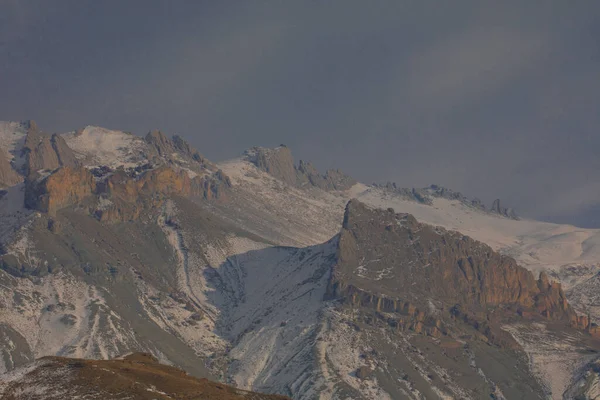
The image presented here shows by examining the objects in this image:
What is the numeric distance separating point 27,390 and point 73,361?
36.2ft

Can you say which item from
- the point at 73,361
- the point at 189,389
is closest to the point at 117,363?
the point at 73,361

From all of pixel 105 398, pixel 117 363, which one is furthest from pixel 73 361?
pixel 105 398

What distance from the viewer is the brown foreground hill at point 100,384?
5044 inches

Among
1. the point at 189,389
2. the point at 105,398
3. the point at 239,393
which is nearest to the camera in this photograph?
the point at 105,398

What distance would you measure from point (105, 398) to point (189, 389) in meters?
13.6

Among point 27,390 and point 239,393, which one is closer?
point 27,390

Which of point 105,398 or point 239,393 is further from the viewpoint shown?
point 239,393

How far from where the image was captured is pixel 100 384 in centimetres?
13000

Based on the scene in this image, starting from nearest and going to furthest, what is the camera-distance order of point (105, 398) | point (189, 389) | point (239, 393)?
point (105, 398) → point (189, 389) → point (239, 393)

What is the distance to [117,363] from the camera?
146 metres

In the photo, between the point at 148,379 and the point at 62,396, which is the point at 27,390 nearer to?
the point at 62,396

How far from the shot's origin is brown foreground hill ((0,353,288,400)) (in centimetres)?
12812

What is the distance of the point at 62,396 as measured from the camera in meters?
127

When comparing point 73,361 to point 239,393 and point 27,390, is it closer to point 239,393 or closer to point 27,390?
point 27,390
